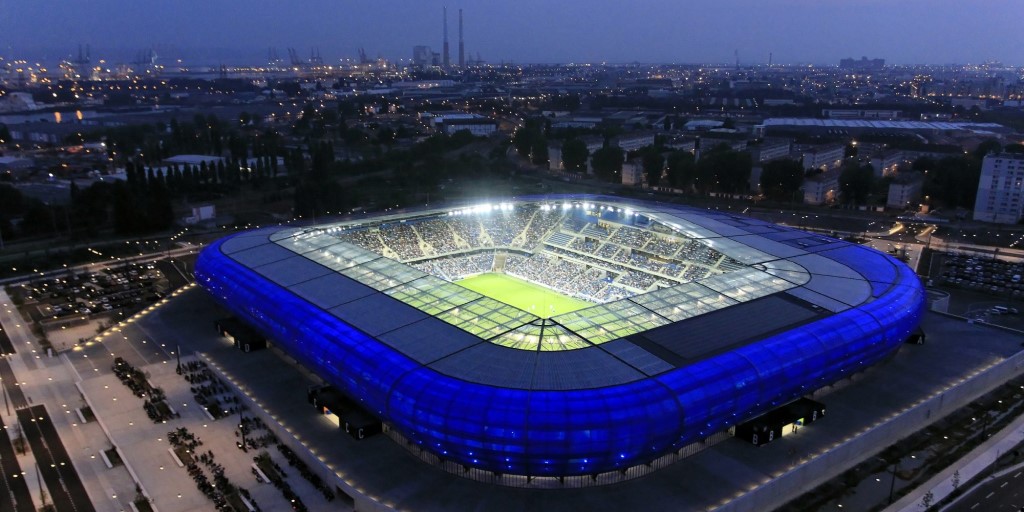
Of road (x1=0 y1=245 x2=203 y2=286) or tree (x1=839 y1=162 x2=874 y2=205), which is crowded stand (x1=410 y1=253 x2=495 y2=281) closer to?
road (x1=0 y1=245 x2=203 y2=286)

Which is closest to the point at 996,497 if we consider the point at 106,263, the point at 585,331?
the point at 585,331

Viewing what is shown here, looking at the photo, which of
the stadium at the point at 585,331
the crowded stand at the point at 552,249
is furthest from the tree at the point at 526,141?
the stadium at the point at 585,331

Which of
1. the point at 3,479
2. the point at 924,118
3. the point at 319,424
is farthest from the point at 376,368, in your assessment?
the point at 924,118

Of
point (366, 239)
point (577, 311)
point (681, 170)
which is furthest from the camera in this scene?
point (681, 170)

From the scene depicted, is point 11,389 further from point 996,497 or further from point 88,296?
point 996,497

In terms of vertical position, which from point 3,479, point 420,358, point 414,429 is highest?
point 420,358

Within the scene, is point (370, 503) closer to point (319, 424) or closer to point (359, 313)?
point (319, 424)

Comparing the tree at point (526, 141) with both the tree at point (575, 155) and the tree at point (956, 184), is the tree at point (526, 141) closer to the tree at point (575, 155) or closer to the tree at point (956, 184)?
the tree at point (575, 155)
